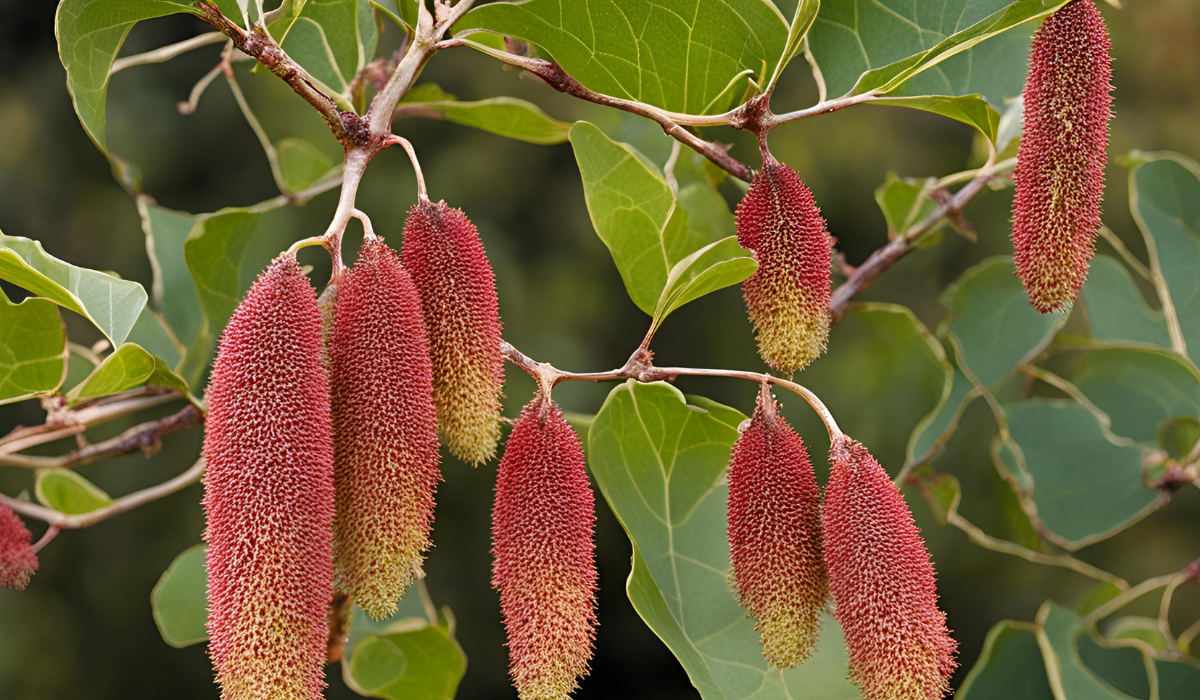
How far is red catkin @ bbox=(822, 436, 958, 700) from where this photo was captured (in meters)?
0.54

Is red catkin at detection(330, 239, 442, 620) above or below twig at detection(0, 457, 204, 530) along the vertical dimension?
above

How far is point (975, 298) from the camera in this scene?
3.40ft

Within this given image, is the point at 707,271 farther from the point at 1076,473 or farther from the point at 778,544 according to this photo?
the point at 1076,473

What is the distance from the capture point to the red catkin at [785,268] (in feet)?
1.96

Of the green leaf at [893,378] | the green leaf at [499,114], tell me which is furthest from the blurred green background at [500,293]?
the green leaf at [499,114]

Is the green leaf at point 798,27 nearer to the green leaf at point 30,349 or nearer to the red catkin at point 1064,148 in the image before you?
the red catkin at point 1064,148

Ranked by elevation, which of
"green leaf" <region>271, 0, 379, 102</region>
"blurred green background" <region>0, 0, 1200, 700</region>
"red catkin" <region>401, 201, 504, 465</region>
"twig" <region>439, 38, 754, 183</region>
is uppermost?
"twig" <region>439, 38, 754, 183</region>

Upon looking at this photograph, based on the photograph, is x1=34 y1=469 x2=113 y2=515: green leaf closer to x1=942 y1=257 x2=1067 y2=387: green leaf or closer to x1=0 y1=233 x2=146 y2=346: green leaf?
x1=0 y1=233 x2=146 y2=346: green leaf

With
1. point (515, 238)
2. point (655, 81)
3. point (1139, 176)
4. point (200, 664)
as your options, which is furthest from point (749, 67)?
point (200, 664)

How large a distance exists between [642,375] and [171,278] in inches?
21.0

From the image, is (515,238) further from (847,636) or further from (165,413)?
(847,636)

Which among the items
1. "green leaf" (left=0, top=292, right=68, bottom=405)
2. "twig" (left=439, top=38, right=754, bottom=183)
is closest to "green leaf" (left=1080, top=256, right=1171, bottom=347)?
"twig" (left=439, top=38, right=754, bottom=183)

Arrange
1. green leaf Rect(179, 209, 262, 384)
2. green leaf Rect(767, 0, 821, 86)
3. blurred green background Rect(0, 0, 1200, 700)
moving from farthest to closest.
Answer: blurred green background Rect(0, 0, 1200, 700), green leaf Rect(179, 209, 262, 384), green leaf Rect(767, 0, 821, 86)

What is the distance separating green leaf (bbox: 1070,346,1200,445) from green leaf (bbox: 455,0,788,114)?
0.62 m
